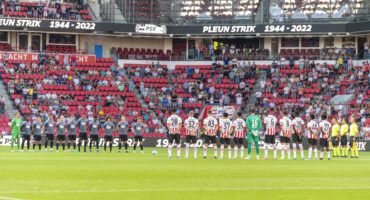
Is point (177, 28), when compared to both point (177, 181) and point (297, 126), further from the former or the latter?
point (177, 181)

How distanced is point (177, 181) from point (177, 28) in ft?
186

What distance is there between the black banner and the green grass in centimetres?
4262

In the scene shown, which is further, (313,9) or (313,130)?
(313,9)

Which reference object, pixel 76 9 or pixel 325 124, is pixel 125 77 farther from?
pixel 325 124

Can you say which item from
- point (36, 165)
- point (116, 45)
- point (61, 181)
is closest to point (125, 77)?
point (116, 45)

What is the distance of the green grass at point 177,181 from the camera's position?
23.2 metres

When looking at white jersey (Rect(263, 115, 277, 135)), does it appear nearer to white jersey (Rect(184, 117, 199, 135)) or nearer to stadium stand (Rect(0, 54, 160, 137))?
white jersey (Rect(184, 117, 199, 135))

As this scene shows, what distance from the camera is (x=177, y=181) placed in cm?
2766

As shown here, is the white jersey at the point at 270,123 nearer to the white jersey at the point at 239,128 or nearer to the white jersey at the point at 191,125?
the white jersey at the point at 239,128

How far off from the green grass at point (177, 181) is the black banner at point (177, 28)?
42621 mm

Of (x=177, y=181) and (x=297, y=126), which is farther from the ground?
(x=297, y=126)

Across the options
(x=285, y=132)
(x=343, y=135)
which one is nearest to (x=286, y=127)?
(x=285, y=132)

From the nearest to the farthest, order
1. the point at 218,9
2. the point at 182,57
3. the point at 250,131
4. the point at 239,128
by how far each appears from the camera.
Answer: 1. the point at 250,131
2. the point at 239,128
3. the point at 218,9
4. the point at 182,57

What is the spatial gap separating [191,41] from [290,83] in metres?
12.6
